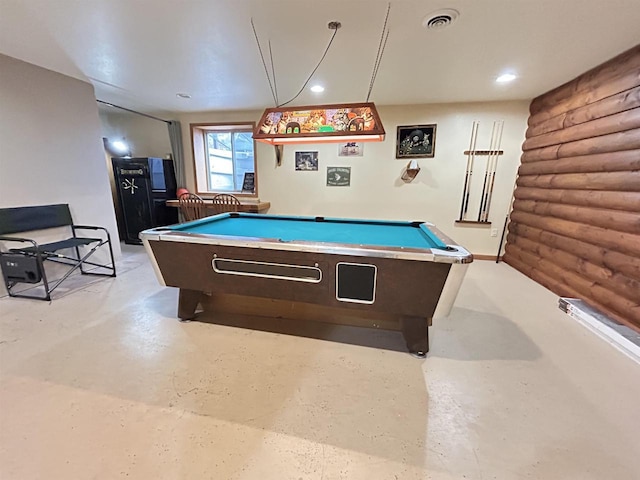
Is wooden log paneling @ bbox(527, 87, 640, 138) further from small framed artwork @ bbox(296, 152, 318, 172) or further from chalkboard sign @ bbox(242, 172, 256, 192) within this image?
chalkboard sign @ bbox(242, 172, 256, 192)

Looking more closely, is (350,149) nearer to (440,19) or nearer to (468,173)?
(468,173)

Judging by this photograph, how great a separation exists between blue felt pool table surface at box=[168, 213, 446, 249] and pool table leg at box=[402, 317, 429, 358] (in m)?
0.54

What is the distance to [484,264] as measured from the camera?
4.21 m

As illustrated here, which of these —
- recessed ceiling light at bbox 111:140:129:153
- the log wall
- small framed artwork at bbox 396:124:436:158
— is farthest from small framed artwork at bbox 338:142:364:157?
recessed ceiling light at bbox 111:140:129:153

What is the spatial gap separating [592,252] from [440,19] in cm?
256

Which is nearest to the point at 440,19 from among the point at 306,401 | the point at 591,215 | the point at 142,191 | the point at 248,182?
the point at 591,215

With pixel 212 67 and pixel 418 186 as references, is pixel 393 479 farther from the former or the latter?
pixel 418 186

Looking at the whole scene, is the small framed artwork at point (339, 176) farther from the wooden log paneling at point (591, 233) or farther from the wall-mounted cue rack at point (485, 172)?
the wooden log paneling at point (591, 233)

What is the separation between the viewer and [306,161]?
4.75 meters

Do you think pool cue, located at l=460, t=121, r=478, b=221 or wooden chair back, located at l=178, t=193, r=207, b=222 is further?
wooden chair back, located at l=178, t=193, r=207, b=222

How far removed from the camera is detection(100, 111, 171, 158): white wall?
5164mm

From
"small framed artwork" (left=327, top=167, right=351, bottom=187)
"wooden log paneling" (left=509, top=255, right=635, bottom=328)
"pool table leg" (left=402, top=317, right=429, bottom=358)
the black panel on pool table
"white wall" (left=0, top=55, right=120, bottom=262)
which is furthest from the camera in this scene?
"small framed artwork" (left=327, top=167, right=351, bottom=187)

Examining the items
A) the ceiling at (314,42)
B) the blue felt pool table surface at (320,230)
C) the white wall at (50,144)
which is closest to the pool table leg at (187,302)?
the blue felt pool table surface at (320,230)

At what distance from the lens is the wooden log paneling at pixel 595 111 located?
2.37m
